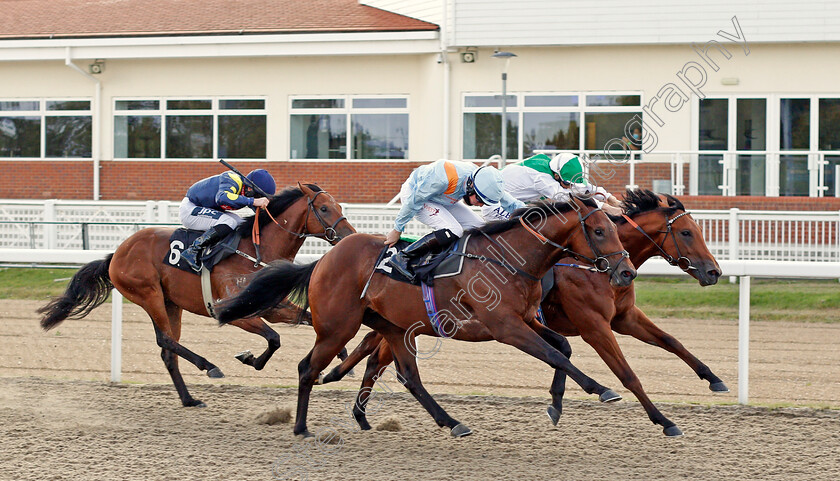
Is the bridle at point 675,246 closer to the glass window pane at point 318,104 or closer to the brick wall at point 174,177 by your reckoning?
the brick wall at point 174,177

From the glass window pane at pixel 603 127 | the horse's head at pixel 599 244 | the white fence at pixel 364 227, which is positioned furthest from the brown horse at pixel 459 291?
the glass window pane at pixel 603 127

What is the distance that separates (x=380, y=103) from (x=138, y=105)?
4.02 m

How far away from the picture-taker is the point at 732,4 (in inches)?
516

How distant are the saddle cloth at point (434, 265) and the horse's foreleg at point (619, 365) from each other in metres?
0.90

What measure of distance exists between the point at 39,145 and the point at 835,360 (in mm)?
12859

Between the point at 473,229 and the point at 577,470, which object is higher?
the point at 473,229

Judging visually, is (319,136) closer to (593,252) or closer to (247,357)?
(247,357)

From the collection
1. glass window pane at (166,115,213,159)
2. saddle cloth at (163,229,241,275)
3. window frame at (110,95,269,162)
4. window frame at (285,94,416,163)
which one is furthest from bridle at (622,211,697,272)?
glass window pane at (166,115,213,159)

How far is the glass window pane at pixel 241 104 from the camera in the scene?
15023mm

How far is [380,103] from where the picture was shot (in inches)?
576

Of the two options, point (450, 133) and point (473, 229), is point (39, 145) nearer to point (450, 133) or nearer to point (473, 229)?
point (450, 133)

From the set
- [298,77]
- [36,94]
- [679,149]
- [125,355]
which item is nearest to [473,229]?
[125,355]

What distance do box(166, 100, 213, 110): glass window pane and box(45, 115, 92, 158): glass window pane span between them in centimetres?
146

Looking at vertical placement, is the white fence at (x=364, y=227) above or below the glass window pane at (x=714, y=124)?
below
